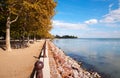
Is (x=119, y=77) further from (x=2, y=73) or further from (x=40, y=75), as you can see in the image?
(x=40, y=75)

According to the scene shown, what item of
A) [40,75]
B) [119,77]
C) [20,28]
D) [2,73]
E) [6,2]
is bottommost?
[119,77]

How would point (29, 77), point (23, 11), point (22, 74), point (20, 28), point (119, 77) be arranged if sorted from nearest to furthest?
point (29, 77) → point (22, 74) → point (119, 77) → point (23, 11) → point (20, 28)

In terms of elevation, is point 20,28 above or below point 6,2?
below

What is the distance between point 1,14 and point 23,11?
3.18 metres

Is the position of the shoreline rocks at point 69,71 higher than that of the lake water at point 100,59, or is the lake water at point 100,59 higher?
the shoreline rocks at point 69,71

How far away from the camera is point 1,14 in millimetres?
24141

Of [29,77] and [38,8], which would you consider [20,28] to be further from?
[29,77]

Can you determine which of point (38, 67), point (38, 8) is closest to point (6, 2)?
point (38, 8)

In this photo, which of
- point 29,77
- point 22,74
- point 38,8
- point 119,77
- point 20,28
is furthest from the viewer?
point 20,28

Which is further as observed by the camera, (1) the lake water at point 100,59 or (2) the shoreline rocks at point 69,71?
(1) the lake water at point 100,59

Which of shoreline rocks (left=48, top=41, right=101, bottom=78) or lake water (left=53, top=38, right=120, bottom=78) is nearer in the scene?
shoreline rocks (left=48, top=41, right=101, bottom=78)

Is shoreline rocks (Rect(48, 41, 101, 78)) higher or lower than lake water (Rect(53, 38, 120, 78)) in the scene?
higher

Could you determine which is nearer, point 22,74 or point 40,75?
point 40,75

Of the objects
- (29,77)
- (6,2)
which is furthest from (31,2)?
(29,77)
